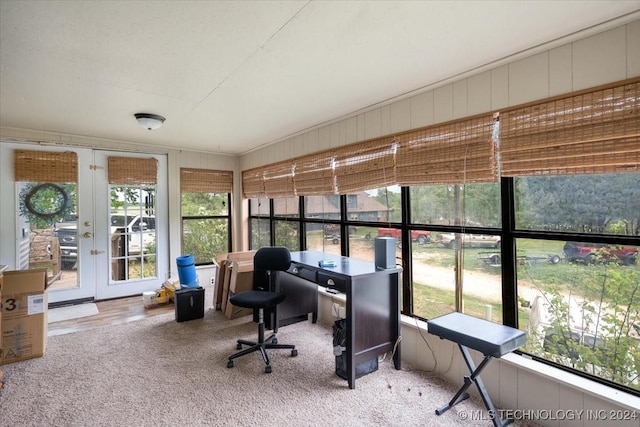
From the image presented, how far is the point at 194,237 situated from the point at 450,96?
4330mm

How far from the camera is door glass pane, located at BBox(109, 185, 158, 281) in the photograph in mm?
4512

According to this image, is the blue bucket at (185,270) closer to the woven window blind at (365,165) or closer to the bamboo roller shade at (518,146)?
the woven window blind at (365,165)

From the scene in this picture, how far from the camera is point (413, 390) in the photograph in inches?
88.8

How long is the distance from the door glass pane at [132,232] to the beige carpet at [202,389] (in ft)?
5.39

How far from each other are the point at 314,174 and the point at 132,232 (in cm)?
295

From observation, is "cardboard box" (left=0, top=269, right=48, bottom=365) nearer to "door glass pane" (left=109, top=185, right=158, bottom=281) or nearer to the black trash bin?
"door glass pane" (left=109, top=185, right=158, bottom=281)

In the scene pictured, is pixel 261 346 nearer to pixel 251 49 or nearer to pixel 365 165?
pixel 365 165

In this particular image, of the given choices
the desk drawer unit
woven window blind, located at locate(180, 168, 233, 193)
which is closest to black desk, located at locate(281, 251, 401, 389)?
the desk drawer unit

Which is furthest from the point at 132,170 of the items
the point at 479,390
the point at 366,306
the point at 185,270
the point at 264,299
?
the point at 479,390

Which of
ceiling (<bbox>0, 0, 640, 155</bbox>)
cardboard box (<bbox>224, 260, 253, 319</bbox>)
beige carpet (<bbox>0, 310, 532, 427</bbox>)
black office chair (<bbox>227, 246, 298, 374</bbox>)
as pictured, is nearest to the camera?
ceiling (<bbox>0, 0, 640, 155</bbox>)

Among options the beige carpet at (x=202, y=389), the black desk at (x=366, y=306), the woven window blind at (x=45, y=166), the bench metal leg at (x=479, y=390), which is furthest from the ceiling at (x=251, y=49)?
the beige carpet at (x=202, y=389)

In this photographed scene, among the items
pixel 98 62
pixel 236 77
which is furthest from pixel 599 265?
pixel 98 62

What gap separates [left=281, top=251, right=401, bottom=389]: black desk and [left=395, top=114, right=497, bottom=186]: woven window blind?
83 cm

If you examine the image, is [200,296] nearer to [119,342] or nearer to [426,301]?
[119,342]
